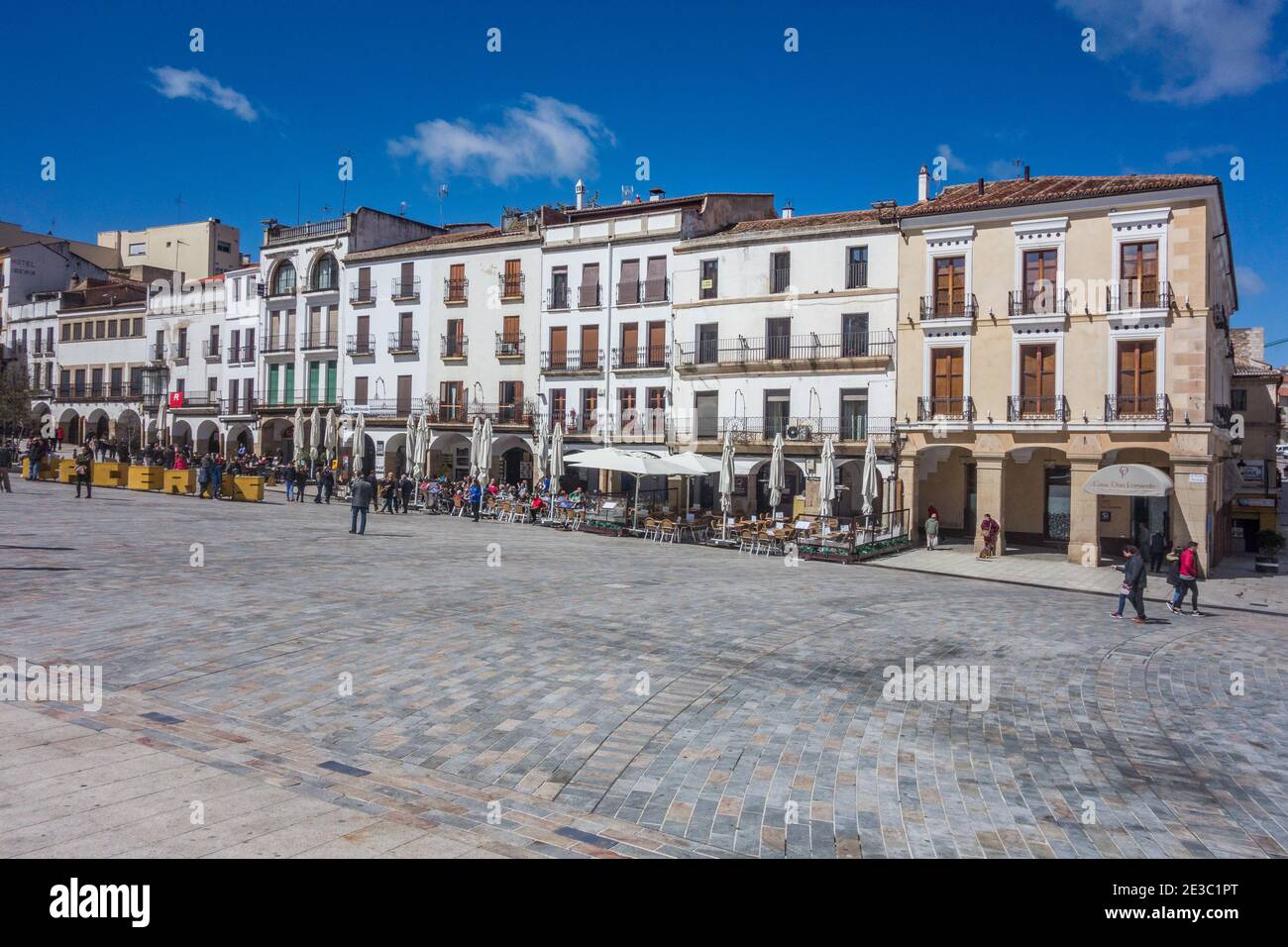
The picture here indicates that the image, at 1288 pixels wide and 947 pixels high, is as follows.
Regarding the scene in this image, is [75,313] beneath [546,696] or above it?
above

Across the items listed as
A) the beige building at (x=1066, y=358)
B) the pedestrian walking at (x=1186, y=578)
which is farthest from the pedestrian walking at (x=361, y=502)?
the pedestrian walking at (x=1186, y=578)

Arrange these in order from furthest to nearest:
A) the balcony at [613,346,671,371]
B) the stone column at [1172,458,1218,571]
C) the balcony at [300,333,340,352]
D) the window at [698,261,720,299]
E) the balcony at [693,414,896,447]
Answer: the balcony at [300,333,340,352], the balcony at [613,346,671,371], the window at [698,261,720,299], the balcony at [693,414,896,447], the stone column at [1172,458,1218,571]

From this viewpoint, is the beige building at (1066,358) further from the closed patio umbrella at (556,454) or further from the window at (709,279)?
the closed patio umbrella at (556,454)

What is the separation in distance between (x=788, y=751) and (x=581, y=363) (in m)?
34.8

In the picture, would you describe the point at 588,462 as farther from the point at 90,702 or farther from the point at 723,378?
the point at 90,702

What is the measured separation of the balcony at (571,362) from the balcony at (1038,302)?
18.0m

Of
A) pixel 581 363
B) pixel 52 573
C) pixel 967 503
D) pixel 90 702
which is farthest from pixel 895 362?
pixel 90 702

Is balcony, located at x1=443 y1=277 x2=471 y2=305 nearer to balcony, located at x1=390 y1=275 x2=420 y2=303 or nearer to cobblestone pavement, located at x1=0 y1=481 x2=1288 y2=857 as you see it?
balcony, located at x1=390 y1=275 x2=420 y2=303

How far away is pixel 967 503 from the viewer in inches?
1340

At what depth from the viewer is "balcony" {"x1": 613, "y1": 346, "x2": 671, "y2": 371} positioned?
39500 millimetres

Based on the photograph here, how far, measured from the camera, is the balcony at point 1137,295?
92.9 ft

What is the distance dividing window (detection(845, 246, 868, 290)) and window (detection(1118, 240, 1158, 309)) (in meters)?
8.80

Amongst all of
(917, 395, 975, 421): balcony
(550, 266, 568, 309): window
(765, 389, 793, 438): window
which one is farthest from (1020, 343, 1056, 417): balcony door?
(550, 266, 568, 309): window
